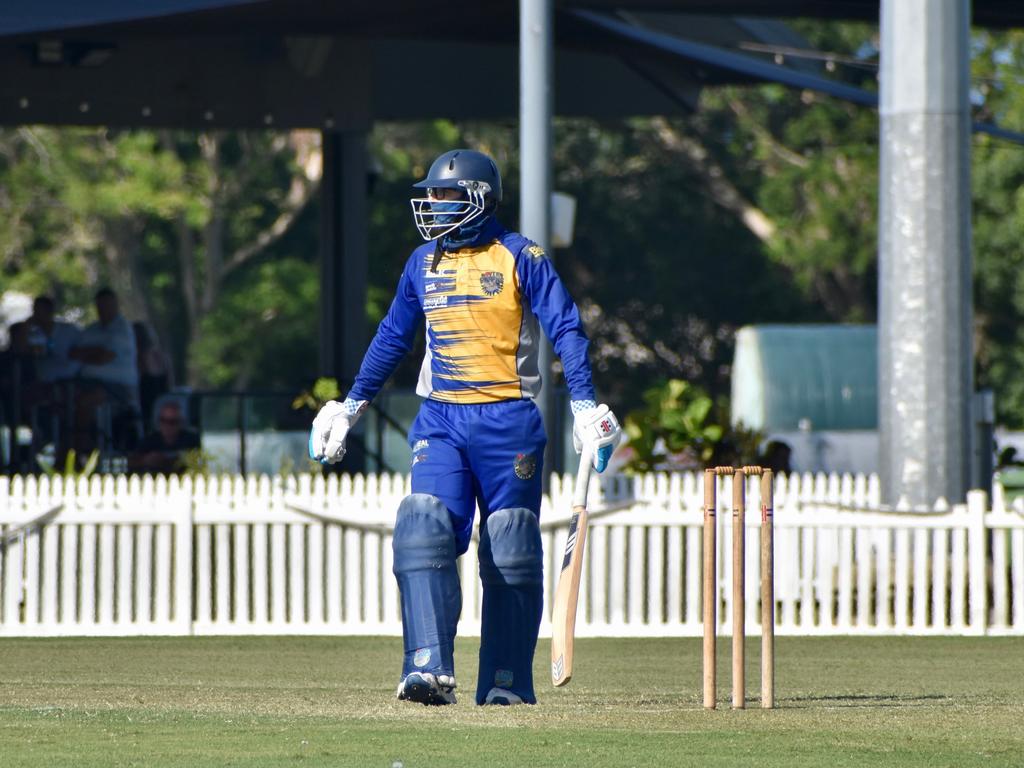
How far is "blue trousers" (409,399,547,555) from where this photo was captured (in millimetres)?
7629

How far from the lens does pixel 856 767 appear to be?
20.0ft

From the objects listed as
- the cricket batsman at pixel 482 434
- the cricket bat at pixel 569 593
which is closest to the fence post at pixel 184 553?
the cricket batsman at pixel 482 434

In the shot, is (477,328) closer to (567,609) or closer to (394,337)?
(394,337)

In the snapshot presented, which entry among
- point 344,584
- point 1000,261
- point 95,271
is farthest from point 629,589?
point 95,271

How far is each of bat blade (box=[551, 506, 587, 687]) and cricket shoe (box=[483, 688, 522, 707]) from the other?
336 mm

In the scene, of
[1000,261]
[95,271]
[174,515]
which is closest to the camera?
[174,515]

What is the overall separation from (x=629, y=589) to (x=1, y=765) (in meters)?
7.15

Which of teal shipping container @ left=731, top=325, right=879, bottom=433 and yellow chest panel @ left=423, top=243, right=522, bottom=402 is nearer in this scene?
yellow chest panel @ left=423, top=243, right=522, bottom=402

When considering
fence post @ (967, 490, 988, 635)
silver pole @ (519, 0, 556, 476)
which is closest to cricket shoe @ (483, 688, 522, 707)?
fence post @ (967, 490, 988, 635)

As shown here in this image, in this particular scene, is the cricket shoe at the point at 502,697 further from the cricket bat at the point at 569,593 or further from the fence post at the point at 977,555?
the fence post at the point at 977,555

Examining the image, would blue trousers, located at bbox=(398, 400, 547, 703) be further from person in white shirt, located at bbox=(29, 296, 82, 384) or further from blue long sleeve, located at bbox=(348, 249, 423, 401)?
person in white shirt, located at bbox=(29, 296, 82, 384)

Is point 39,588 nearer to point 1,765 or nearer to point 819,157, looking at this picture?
point 1,765

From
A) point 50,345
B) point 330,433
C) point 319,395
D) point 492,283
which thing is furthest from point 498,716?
point 50,345

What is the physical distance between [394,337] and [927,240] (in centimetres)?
601
